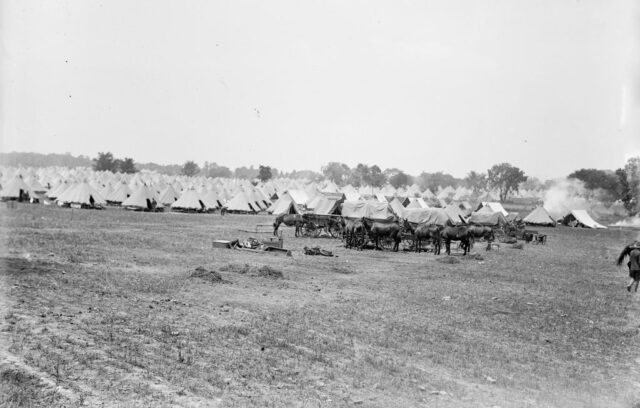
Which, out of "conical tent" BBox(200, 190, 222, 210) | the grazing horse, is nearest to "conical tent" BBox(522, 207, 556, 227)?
Result: "conical tent" BBox(200, 190, 222, 210)

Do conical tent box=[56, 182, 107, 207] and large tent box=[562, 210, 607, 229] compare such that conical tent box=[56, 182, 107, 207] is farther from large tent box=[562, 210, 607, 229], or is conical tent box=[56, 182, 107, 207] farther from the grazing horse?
large tent box=[562, 210, 607, 229]

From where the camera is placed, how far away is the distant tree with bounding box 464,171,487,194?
128 metres

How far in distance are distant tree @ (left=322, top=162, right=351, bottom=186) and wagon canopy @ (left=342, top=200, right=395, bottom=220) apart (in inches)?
5001

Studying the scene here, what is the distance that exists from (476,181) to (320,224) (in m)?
113

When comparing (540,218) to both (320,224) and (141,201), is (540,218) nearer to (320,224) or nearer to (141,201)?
(320,224)

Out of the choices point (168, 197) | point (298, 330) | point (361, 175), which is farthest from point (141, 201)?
point (361, 175)

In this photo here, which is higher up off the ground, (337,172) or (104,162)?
(337,172)

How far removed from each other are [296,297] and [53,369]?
22.5ft

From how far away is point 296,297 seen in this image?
13.2 meters

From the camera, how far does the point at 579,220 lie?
65.1 metres

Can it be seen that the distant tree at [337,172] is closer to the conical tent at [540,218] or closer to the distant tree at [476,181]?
the distant tree at [476,181]

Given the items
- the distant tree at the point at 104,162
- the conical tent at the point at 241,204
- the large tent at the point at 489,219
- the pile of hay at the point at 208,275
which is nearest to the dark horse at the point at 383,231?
the pile of hay at the point at 208,275

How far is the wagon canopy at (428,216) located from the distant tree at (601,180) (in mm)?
66691

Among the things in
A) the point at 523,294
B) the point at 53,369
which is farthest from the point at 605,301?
the point at 53,369
